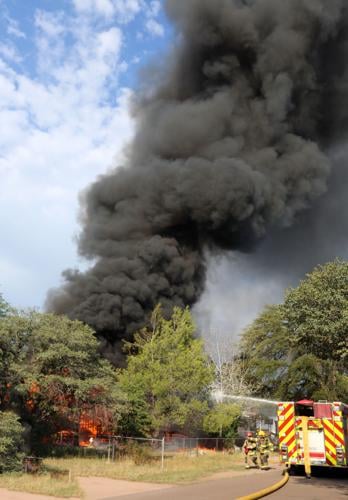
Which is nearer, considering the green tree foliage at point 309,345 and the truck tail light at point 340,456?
the truck tail light at point 340,456

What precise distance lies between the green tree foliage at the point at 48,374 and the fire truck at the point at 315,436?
5.96m

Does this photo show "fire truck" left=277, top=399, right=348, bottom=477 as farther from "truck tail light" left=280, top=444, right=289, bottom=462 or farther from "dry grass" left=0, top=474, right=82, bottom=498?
"dry grass" left=0, top=474, right=82, bottom=498

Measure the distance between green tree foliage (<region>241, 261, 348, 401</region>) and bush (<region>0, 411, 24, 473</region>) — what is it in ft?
58.1

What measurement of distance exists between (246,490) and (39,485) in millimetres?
4138

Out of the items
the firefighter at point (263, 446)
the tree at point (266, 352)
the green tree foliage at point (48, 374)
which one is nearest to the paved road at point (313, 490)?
the firefighter at point (263, 446)

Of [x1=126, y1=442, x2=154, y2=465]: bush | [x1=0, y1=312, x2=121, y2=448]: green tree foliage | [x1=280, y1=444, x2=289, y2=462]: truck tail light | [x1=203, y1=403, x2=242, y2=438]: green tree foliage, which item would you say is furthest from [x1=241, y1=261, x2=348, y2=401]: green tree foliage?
[x1=0, y1=312, x2=121, y2=448]: green tree foliage

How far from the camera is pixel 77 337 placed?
614 inches

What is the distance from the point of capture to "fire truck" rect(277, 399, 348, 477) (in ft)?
39.6

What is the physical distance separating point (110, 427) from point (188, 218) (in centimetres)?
1304

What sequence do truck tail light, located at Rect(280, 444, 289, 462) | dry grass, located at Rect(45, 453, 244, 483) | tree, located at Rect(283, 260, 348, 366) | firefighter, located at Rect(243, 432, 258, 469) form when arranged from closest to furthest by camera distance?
dry grass, located at Rect(45, 453, 244, 483), truck tail light, located at Rect(280, 444, 289, 462), firefighter, located at Rect(243, 432, 258, 469), tree, located at Rect(283, 260, 348, 366)

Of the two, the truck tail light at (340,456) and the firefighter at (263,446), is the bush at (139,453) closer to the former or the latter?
the firefighter at (263,446)

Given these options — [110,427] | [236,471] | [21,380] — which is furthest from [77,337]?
[236,471]

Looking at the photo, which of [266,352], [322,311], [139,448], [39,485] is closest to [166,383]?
[139,448]

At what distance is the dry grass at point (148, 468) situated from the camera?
11711 mm
